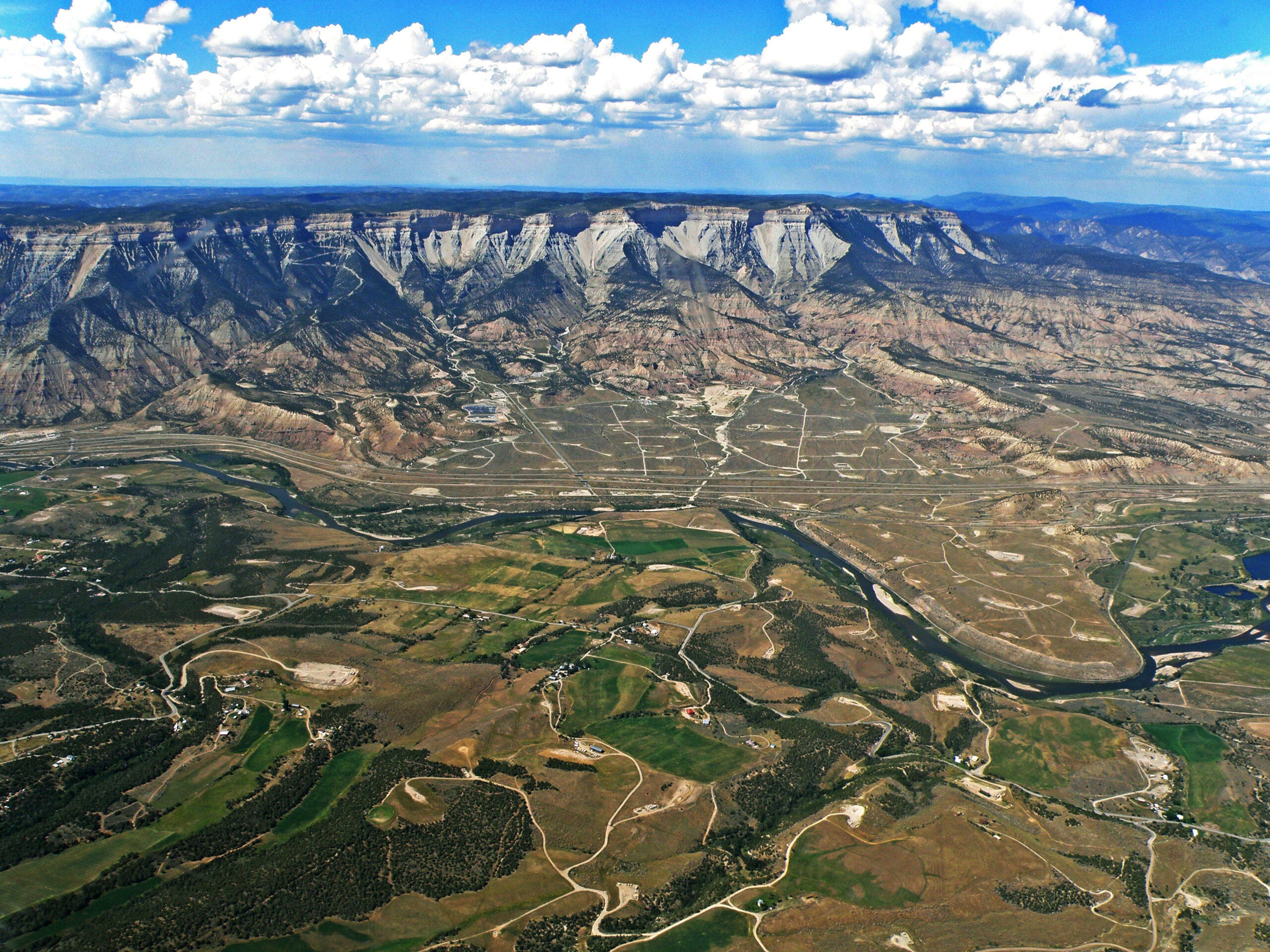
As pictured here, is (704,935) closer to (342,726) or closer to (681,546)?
(342,726)

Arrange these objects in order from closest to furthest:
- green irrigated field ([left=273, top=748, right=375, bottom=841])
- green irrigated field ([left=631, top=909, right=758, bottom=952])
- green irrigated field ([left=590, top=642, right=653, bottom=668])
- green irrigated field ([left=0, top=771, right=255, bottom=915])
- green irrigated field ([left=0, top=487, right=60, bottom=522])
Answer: green irrigated field ([left=631, top=909, right=758, bottom=952])
green irrigated field ([left=0, top=771, right=255, bottom=915])
green irrigated field ([left=273, top=748, right=375, bottom=841])
green irrigated field ([left=590, top=642, right=653, bottom=668])
green irrigated field ([left=0, top=487, right=60, bottom=522])

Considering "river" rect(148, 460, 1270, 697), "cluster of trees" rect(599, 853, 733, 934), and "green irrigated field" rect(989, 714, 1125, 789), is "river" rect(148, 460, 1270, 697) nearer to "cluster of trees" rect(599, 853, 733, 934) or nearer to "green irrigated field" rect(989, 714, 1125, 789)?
"green irrigated field" rect(989, 714, 1125, 789)

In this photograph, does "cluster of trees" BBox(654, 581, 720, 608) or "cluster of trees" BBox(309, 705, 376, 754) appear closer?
"cluster of trees" BBox(309, 705, 376, 754)

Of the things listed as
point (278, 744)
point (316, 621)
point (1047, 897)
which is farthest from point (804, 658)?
point (316, 621)

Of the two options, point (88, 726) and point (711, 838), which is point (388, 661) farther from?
point (711, 838)

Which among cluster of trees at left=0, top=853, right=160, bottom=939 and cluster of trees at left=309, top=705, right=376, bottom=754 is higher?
cluster of trees at left=309, top=705, right=376, bottom=754

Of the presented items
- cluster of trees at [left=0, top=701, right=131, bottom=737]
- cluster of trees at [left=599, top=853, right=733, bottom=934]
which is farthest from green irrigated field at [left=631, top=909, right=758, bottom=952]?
cluster of trees at [left=0, top=701, right=131, bottom=737]
